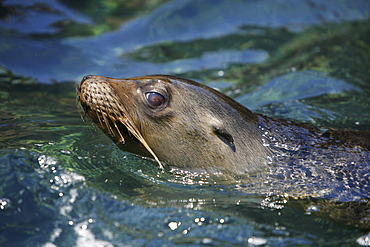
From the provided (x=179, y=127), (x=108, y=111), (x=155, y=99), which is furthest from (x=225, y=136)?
(x=108, y=111)

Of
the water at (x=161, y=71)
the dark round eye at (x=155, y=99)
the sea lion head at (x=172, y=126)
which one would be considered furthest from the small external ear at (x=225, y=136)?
the dark round eye at (x=155, y=99)

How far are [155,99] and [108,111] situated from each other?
18.4 inches

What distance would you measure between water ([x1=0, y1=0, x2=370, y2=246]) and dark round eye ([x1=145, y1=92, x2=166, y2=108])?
59cm

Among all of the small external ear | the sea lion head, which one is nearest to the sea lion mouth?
the sea lion head

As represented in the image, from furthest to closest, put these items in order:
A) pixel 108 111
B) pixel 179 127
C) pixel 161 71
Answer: pixel 161 71 → pixel 179 127 → pixel 108 111

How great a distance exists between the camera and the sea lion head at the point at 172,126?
4375 millimetres

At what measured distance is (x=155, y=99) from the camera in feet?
14.6

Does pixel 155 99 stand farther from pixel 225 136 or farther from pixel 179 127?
pixel 225 136

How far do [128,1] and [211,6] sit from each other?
1.78 metres

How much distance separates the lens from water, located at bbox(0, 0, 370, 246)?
373 centimetres

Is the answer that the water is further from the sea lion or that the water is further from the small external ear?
the small external ear

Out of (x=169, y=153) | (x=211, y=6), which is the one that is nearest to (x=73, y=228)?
(x=169, y=153)

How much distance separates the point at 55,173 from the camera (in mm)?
4105

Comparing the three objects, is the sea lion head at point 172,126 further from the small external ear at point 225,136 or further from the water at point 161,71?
the water at point 161,71
